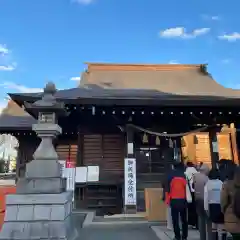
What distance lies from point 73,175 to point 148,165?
9.94 feet

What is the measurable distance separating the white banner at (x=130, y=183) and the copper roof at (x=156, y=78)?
6245 mm

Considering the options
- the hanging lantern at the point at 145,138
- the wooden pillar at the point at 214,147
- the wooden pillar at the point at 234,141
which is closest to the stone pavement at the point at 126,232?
the hanging lantern at the point at 145,138

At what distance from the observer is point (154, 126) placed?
10.3m

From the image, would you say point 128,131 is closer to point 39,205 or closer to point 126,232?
point 126,232

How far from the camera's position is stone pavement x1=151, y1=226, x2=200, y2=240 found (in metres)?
5.99

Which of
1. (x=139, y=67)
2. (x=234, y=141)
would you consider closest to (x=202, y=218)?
(x=234, y=141)

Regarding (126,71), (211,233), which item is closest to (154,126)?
(211,233)

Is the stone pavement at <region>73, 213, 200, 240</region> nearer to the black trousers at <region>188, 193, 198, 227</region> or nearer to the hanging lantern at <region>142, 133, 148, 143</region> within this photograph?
the black trousers at <region>188, 193, 198, 227</region>

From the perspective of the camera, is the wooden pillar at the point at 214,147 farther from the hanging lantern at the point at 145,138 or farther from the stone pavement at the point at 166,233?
the stone pavement at the point at 166,233

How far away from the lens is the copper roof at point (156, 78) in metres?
14.7

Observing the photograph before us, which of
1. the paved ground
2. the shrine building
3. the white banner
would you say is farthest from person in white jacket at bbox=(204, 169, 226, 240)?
the shrine building

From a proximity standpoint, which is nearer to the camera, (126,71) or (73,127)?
(73,127)

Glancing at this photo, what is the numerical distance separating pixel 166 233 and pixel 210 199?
2.53 meters

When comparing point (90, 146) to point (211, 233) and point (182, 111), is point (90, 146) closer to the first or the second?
point (182, 111)
